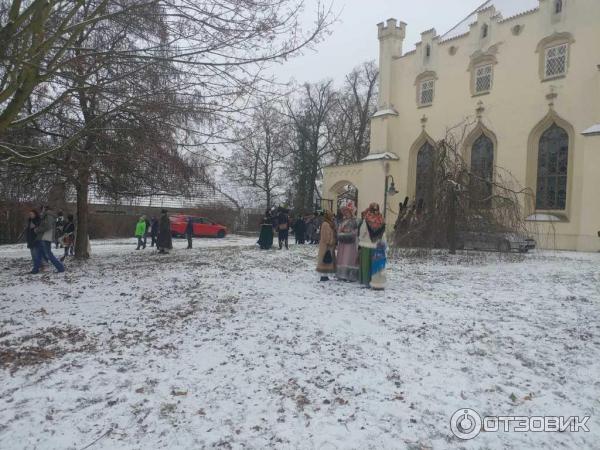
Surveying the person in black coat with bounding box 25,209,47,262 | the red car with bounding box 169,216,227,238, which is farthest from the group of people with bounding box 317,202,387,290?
the red car with bounding box 169,216,227,238

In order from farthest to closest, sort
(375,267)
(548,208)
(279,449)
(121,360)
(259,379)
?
(548,208), (375,267), (121,360), (259,379), (279,449)

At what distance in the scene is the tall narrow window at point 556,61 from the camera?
785 inches

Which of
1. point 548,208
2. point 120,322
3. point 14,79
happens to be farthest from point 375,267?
point 548,208

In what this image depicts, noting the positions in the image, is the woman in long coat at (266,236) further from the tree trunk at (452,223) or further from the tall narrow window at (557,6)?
the tall narrow window at (557,6)

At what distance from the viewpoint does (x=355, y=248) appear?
8898 millimetres

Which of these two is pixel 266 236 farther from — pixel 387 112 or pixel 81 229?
pixel 387 112

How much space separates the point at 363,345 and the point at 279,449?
2.13 meters

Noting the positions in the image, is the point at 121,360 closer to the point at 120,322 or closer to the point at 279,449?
the point at 120,322

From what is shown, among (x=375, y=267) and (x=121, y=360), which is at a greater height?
(x=375, y=267)

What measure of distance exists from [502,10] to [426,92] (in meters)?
5.91

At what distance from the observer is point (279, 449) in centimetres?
339

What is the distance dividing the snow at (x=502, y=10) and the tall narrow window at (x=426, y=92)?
8.29ft

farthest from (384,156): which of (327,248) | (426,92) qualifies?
(327,248)

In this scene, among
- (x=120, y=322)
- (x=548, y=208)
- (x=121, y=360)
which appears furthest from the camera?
(x=548, y=208)
